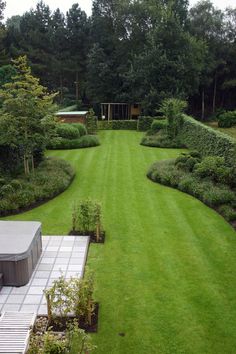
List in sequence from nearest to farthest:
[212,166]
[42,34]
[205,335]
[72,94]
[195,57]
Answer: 1. [205,335]
2. [212,166]
3. [195,57]
4. [42,34]
5. [72,94]

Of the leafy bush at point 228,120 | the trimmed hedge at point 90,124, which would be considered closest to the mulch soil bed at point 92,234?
the trimmed hedge at point 90,124

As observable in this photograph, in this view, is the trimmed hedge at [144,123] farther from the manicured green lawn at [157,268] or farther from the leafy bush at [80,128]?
the manicured green lawn at [157,268]

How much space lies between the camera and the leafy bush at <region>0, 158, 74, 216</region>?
12.2 m

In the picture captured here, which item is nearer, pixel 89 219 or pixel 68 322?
pixel 68 322

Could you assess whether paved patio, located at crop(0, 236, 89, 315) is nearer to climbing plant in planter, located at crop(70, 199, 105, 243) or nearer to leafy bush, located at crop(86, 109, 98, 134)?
climbing plant in planter, located at crop(70, 199, 105, 243)

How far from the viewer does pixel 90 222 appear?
10438mm

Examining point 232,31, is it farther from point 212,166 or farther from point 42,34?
point 212,166

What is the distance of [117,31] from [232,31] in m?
13.8

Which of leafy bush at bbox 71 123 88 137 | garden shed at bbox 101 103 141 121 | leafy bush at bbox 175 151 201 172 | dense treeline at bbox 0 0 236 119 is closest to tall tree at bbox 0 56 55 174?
leafy bush at bbox 175 151 201 172

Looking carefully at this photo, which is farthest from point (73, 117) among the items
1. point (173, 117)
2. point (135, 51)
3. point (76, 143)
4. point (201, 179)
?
point (135, 51)

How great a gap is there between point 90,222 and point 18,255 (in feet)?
10.3

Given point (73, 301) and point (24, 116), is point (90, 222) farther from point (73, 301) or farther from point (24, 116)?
point (24, 116)

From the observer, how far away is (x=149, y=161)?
19453 millimetres

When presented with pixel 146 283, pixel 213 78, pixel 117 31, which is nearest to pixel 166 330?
pixel 146 283
